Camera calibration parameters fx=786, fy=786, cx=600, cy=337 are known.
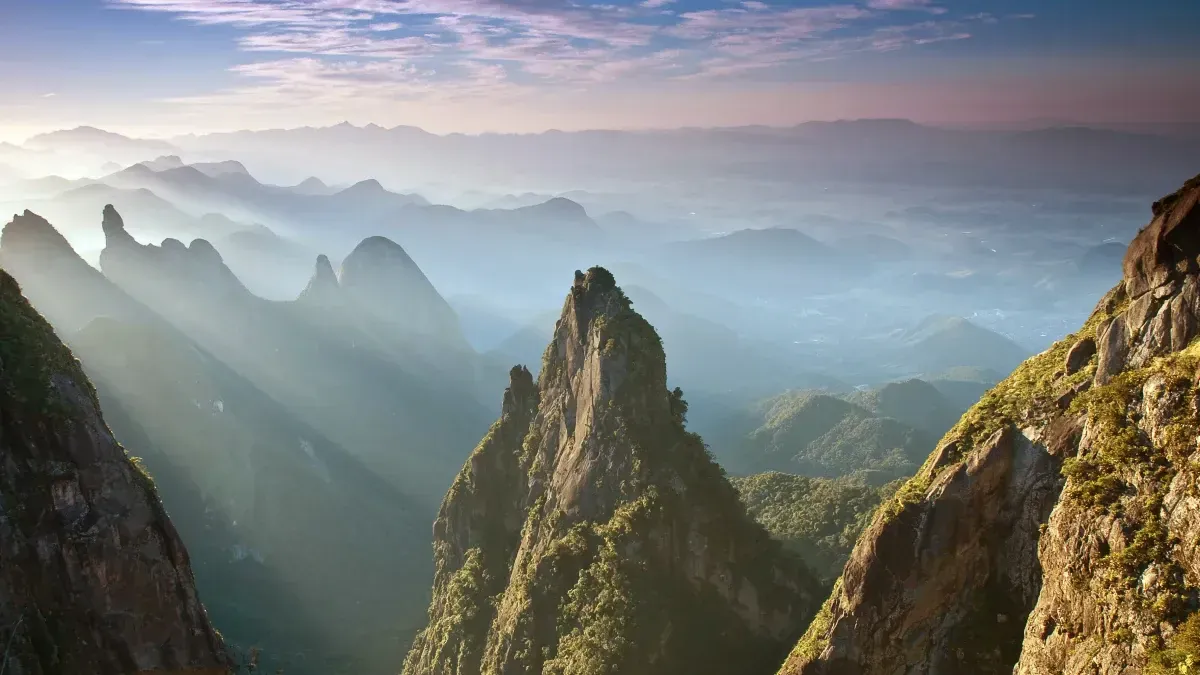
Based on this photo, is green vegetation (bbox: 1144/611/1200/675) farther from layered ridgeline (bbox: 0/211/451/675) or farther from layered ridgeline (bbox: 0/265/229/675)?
layered ridgeline (bbox: 0/211/451/675)

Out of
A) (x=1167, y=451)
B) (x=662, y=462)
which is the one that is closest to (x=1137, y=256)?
(x=1167, y=451)

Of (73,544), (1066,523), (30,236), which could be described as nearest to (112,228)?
(30,236)

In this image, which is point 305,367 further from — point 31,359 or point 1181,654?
point 1181,654

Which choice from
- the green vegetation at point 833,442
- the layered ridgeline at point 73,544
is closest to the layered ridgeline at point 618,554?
the layered ridgeline at point 73,544

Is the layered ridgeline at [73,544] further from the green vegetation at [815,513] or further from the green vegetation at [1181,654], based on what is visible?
the green vegetation at [815,513]

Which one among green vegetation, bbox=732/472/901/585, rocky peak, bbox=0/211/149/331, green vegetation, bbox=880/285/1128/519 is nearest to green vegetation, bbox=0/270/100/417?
green vegetation, bbox=880/285/1128/519
